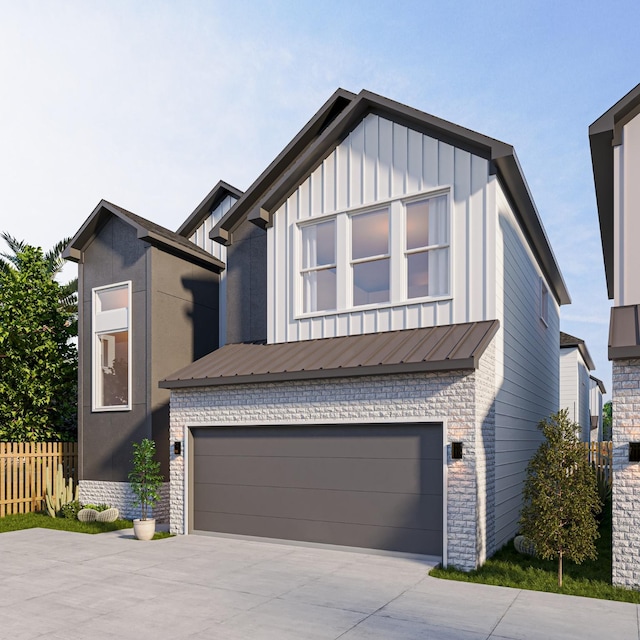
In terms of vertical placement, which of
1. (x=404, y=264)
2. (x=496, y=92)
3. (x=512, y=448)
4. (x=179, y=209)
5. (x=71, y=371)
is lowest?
(x=512, y=448)

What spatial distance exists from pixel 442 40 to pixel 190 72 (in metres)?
8.52

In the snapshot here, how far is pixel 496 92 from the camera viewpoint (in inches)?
734

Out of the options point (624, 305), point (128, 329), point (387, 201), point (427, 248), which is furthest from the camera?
point (128, 329)

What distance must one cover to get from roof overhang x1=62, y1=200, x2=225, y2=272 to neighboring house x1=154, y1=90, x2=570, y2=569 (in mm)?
2638

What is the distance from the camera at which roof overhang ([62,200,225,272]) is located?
1517cm

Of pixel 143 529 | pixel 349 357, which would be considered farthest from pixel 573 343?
pixel 143 529

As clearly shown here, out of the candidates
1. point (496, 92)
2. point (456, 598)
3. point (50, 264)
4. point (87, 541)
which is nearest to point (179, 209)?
point (50, 264)

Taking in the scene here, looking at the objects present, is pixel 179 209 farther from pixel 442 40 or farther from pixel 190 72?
pixel 442 40

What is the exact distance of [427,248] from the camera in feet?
38.4

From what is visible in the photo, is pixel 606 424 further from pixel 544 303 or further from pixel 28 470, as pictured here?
pixel 28 470

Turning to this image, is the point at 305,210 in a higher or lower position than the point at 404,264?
higher

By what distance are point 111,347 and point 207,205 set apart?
5.22 m

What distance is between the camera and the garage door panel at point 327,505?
33.4 ft

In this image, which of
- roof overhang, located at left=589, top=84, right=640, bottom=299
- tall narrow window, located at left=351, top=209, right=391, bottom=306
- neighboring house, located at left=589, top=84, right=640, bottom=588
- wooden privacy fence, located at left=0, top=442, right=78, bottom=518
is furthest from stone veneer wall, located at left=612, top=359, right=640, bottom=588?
wooden privacy fence, located at left=0, top=442, right=78, bottom=518
